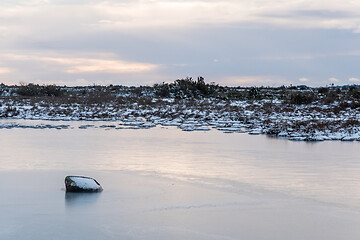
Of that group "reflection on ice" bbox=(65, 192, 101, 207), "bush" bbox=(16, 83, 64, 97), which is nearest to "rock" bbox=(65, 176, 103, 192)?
"reflection on ice" bbox=(65, 192, 101, 207)

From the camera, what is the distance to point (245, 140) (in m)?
22.1

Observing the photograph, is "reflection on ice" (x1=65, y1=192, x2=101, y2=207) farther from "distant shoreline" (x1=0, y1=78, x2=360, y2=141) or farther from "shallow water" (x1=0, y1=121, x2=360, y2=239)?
"distant shoreline" (x1=0, y1=78, x2=360, y2=141)

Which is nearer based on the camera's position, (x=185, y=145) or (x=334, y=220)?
(x=334, y=220)

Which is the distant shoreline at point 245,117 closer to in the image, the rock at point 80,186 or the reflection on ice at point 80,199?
the rock at point 80,186

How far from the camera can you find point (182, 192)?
36.0ft

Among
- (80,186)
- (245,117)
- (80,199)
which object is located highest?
(245,117)

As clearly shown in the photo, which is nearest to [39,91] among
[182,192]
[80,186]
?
[80,186]

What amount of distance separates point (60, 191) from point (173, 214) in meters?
3.11

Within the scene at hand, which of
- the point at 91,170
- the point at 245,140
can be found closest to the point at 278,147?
the point at 245,140

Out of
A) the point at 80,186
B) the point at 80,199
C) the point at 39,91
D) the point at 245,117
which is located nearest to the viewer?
the point at 80,199

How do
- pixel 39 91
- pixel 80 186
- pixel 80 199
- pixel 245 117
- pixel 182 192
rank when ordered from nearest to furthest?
pixel 80 199 < pixel 80 186 < pixel 182 192 < pixel 245 117 < pixel 39 91

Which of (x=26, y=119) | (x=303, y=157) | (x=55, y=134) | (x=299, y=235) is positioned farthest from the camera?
(x=26, y=119)

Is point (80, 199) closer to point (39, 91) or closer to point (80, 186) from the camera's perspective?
point (80, 186)

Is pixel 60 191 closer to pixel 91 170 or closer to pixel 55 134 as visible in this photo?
pixel 91 170
